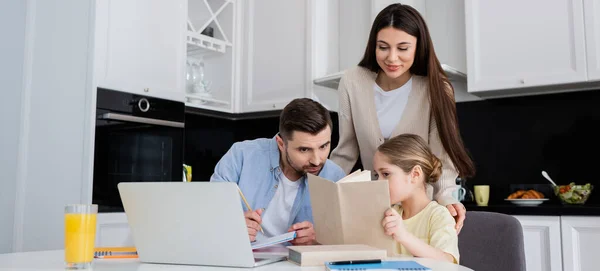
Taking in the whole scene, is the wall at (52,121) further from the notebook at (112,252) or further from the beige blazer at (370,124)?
the notebook at (112,252)

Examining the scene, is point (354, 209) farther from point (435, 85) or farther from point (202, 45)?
point (202, 45)

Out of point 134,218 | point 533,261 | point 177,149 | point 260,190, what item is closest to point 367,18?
point 177,149

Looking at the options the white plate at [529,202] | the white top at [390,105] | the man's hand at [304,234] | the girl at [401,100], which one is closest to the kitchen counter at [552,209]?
the white plate at [529,202]

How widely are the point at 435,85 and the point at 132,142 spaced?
1.65m

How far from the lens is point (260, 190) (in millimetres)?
1948

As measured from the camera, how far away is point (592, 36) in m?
2.83

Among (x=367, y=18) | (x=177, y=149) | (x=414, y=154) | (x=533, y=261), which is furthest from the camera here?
(x=367, y=18)

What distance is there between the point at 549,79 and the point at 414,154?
1.53 m

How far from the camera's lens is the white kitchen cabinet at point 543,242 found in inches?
105

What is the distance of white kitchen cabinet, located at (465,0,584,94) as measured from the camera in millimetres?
2873

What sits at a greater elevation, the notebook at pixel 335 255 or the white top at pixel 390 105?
the white top at pixel 390 105

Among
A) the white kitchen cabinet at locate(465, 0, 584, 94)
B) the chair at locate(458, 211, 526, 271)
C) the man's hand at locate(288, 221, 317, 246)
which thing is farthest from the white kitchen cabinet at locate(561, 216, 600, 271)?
the man's hand at locate(288, 221, 317, 246)

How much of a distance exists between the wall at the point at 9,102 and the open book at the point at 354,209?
1.93 meters

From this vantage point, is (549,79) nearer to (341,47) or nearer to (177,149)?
(341,47)
